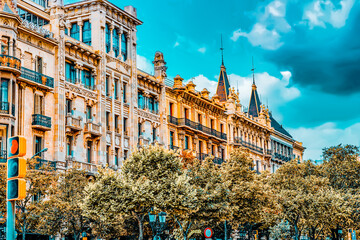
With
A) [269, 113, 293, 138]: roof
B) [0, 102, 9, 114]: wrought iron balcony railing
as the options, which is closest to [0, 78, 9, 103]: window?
[0, 102, 9, 114]: wrought iron balcony railing

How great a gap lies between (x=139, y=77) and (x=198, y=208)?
2218 centimetres

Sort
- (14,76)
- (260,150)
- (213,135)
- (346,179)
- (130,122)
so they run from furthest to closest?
(260,150), (213,135), (346,179), (130,122), (14,76)

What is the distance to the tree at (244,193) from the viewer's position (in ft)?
158

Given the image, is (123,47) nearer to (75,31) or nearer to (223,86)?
(75,31)

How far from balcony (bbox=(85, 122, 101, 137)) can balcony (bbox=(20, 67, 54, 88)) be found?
207 inches

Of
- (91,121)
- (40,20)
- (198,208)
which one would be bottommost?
(198,208)

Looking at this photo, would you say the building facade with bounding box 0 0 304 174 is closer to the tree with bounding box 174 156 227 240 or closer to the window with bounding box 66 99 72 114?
the window with bounding box 66 99 72 114

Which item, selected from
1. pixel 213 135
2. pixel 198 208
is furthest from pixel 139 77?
pixel 198 208

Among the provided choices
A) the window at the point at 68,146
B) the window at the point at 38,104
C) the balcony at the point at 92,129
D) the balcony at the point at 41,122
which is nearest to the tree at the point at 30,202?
the balcony at the point at 41,122

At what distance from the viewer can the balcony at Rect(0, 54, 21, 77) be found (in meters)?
39.6

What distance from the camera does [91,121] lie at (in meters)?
49.0

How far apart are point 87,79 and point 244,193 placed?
1636 cm

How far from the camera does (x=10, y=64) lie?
131ft

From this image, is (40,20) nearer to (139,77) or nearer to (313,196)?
(139,77)
